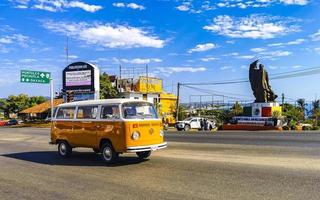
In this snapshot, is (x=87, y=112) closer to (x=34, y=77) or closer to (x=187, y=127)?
(x=187, y=127)

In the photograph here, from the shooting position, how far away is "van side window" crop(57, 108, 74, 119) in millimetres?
15945

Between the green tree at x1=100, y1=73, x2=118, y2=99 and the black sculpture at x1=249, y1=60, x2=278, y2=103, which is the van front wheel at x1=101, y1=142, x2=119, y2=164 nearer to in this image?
the black sculpture at x1=249, y1=60, x2=278, y2=103

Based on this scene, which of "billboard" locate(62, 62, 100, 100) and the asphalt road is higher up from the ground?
"billboard" locate(62, 62, 100, 100)

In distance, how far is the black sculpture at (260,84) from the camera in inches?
1906

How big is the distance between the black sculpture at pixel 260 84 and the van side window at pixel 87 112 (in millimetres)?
35692

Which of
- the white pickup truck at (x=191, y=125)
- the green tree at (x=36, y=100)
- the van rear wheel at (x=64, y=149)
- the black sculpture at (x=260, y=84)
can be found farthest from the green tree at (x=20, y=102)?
the van rear wheel at (x=64, y=149)

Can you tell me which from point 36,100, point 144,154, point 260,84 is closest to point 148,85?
point 260,84

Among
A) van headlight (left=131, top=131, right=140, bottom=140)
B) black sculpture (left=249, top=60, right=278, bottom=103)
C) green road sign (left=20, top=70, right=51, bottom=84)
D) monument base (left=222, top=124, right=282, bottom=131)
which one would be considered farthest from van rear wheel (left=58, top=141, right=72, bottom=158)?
green road sign (left=20, top=70, right=51, bottom=84)

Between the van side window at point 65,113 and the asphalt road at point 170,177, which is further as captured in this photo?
the van side window at point 65,113

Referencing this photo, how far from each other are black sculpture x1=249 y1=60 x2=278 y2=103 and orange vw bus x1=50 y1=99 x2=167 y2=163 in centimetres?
3560

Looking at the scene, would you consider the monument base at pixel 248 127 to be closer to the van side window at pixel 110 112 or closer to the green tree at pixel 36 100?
the van side window at pixel 110 112

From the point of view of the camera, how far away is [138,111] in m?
14.0

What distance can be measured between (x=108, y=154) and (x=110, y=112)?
1386mm

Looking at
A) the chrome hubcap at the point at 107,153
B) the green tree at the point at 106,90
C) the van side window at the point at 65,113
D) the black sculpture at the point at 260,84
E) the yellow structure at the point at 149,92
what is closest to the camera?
the chrome hubcap at the point at 107,153
